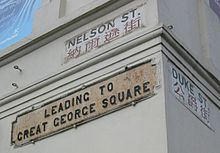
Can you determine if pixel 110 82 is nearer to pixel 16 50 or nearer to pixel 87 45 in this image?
pixel 87 45

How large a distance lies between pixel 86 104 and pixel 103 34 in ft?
3.84

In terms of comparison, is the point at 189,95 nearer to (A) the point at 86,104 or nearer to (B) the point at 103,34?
(A) the point at 86,104

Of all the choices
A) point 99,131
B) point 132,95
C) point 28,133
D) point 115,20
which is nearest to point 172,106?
point 132,95

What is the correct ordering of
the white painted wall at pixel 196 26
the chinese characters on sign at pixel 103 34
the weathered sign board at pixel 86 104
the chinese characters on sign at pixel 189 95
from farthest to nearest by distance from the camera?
the white painted wall at pixel 196 26, the chinese characters on sign at pixel 103 34, the chinese characters on sign at pixel 189 95, the weathered sign board at pixel 86 104

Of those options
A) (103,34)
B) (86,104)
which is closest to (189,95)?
(86,104)

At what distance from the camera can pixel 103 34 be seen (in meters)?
9.05

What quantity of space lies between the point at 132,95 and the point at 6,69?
319 centimetres

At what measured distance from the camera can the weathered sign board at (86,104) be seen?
8.15m

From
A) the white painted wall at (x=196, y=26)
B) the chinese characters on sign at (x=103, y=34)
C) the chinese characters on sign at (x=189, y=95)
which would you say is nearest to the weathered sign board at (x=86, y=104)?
the chinese characters on sign at (x=189, y=95)

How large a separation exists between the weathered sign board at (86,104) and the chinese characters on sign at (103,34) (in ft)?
2.34

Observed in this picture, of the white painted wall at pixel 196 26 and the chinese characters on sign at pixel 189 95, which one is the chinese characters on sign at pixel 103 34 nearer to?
the white painted wall at pixel 196 26

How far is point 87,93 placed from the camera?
28.6ft

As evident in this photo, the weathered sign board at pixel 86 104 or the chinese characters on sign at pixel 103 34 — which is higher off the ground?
the chinese characters on sign at pixel 103 34

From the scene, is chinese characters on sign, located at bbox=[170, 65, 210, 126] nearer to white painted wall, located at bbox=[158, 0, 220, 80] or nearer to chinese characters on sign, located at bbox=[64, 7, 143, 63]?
white painted wall, located at bbox=[158, 0, 220, 80]
